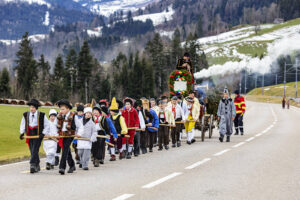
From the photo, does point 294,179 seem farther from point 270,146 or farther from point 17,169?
point 270,146

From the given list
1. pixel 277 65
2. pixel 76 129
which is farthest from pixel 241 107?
pixel 277 65

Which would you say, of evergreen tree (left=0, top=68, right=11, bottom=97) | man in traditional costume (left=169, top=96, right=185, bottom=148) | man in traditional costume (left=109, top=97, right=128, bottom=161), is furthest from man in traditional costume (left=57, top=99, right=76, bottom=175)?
evergreen tree (left=0, top=68, right=11, bottom=97)

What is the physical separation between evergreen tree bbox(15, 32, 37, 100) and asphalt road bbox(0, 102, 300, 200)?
9182cm

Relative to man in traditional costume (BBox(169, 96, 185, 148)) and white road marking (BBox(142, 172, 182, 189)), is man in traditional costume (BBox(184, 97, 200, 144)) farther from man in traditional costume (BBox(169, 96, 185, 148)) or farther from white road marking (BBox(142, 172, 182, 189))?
white road marking (BBox(142, 172, 182, 189))

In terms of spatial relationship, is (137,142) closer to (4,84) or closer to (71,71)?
(4,84)

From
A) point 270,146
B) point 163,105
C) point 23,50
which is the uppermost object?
point 23,50

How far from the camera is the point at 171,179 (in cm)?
929

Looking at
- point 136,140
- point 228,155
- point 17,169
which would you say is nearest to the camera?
point 17,169

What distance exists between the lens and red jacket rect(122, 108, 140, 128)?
14.5 m

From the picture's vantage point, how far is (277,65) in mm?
170750

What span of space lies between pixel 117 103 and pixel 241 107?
10.6 metres

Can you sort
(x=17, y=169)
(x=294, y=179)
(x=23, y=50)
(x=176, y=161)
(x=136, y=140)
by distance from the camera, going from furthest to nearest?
(x=23, y=50)
(x=136, y=140)
(x=176, y=161)
(x=17, y=169)
(x=294, y=179)

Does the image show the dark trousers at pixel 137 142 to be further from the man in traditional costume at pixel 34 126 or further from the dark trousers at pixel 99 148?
the man in traditional costume at pixel 34 126

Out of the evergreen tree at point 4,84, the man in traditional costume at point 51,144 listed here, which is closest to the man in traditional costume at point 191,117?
the man in traditional costume at point 51,144
